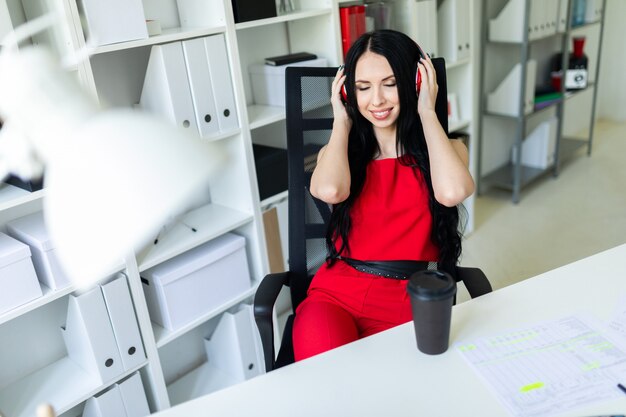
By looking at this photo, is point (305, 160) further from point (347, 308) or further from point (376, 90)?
point (347, 308)

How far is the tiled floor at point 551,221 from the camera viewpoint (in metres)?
2.91

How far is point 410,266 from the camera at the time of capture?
4.93ft

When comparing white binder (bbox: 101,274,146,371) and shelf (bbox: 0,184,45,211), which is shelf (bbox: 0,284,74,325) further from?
shelf (bbox: 0,184,45,211)

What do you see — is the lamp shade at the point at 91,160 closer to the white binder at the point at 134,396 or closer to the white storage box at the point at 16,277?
the white storage box at the point at 16,277

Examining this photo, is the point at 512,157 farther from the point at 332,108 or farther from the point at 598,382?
the point at 598,382

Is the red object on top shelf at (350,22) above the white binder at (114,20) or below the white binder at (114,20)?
below

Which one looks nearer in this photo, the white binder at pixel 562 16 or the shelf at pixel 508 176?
the white binder at pixel 562 16

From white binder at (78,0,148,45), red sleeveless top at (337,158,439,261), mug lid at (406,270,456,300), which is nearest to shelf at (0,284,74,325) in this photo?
white binder at (78,0,148,45)

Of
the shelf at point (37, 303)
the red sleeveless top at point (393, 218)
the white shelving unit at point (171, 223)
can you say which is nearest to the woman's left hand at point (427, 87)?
the red sleeveless top at point (393, 218)

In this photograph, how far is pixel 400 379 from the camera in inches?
39.7

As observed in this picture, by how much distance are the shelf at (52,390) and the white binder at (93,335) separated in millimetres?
40

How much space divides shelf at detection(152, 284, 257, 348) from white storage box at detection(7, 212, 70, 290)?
42 cm

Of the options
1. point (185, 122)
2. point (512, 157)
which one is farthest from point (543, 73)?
point (185, 122)

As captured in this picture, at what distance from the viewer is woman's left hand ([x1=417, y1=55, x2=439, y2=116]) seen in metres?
1.48
